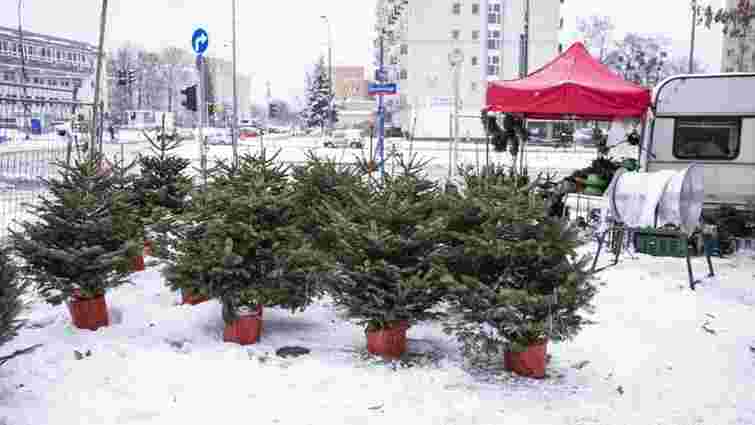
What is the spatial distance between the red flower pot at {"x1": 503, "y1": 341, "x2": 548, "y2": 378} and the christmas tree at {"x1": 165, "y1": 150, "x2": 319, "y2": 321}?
5.74ft

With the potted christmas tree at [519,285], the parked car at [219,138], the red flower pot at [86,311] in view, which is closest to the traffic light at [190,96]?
the red flower pot at [86,311]

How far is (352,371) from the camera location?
16.4ft

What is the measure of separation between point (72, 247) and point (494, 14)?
208 ft

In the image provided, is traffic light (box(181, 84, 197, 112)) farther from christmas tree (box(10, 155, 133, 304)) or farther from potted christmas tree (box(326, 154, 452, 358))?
potted christmas tree (box(326, 154, 452, 358))

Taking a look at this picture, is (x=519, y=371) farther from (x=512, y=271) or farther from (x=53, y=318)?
(x=53, y=318)

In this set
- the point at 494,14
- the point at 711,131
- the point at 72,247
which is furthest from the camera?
the point at 494,14

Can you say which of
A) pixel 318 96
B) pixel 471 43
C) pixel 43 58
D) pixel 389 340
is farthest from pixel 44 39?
pixel 389 340

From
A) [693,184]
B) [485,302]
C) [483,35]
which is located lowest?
[485,302]

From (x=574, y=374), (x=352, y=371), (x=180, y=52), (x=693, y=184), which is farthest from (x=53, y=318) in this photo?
(x=180, y=52)

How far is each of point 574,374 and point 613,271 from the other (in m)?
4.07

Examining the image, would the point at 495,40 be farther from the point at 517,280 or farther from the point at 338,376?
the point at 338,376

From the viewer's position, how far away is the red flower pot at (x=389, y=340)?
17.3ft

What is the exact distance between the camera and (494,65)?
64312mm

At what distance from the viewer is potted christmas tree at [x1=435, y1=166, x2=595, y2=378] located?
15.5 feet
